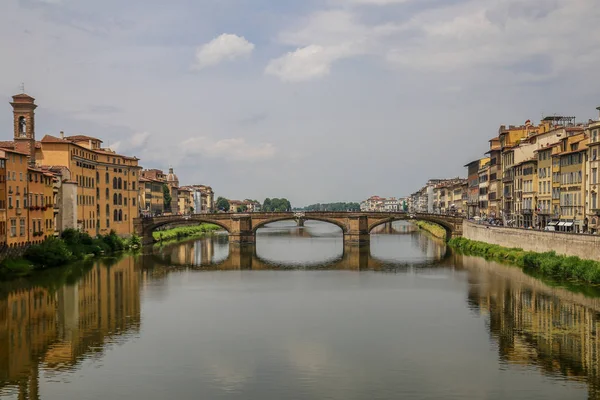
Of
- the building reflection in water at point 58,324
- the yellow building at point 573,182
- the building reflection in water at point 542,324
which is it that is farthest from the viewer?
the yellow building at point 573,182

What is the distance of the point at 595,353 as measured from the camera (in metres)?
26.8

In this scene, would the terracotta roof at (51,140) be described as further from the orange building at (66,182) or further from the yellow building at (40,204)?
the yellow building at (40,204)

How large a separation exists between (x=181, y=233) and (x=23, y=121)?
51.9 metres

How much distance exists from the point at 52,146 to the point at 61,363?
42.1m

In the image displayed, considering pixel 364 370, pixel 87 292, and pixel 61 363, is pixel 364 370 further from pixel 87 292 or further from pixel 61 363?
pixel 87 292

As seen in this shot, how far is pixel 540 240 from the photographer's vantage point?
178 ft

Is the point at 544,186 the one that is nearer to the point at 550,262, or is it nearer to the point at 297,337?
the point at 550,262

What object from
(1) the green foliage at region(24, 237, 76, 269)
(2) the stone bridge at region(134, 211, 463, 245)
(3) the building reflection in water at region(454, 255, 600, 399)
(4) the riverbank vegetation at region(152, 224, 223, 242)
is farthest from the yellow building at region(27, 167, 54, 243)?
(3) the building reflection in water at region(454, 255, 600, 399)

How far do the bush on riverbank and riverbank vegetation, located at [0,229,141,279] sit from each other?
3825 cm

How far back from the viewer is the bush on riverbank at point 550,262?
42.7 m

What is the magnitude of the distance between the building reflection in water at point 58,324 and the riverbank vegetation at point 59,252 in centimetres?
492

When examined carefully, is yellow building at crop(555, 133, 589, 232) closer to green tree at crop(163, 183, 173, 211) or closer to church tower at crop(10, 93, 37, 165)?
church tower at crop(10, 93, 37, 165)

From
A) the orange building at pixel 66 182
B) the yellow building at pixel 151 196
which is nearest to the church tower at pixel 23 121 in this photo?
the orange building at pixel 66 182

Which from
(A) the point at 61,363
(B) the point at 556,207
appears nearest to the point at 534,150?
(B) the point at 556,207
